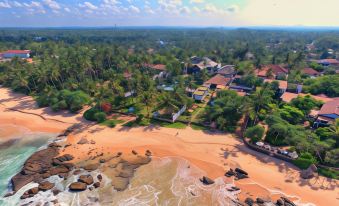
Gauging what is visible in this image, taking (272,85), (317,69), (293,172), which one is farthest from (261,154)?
(317,69)

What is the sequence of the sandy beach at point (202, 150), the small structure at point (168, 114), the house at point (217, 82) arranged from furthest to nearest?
the house at point (217, 82)
the small structure at point (168, 114)
the sandy beach at point (202, 150)

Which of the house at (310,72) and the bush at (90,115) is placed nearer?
the bush at (90,115)

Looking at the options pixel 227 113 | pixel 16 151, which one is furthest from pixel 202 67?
pixel 16 151

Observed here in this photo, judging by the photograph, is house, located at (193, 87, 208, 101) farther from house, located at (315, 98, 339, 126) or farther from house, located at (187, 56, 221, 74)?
house, located at (315, 98, 339, 126)

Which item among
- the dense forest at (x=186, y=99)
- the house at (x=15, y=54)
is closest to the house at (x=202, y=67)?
the dense forest at (x=186, y=99)

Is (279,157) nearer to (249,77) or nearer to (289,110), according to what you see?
(289,110)

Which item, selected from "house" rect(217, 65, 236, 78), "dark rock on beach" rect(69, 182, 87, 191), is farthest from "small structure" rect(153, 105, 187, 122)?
"house" rect(217, 65, 236, 78)

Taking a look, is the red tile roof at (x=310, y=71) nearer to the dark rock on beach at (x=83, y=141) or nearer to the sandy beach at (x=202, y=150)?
Answer: the sandy beach at (x=202, y=150)

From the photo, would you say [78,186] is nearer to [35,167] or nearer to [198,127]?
[35,167]
